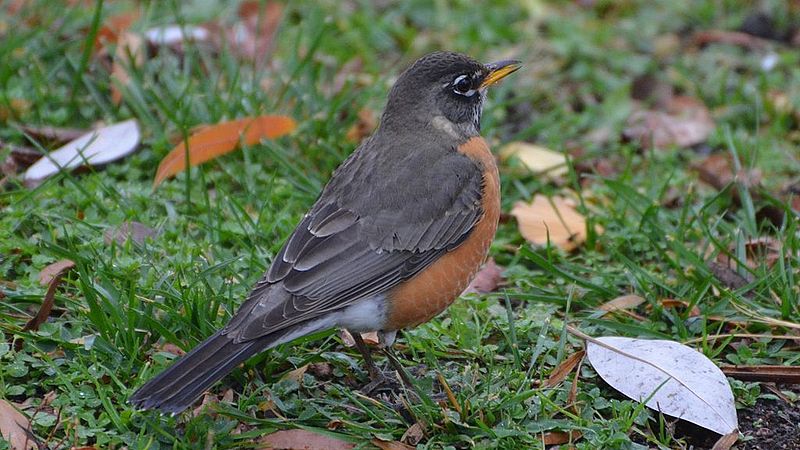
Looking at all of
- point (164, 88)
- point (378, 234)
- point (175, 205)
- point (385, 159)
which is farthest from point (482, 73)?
point (164, 88)

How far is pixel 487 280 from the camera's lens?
19.2ft

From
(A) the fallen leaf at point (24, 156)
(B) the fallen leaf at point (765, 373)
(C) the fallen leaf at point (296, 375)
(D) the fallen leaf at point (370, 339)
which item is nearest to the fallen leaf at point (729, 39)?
(B) the fallen leaf at point (765, 373)

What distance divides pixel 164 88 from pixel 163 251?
183cm

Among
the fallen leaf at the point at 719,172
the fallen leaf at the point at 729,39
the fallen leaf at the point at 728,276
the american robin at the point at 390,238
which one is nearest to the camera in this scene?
the american robin at the point at 390,238

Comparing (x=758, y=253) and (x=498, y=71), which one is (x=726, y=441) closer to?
(x=758, y=253)

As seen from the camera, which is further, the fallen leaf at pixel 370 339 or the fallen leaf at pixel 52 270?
the fallen leaf at pixel 370 339

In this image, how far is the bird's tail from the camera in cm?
411

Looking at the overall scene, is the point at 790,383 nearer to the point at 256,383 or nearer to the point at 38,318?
the point at 256,383

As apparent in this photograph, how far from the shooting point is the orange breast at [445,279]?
482 centimetres

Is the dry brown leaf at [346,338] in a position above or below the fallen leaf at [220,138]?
below

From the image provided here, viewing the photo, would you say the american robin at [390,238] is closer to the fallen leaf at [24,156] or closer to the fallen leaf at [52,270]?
the fallen leaf at [52,270]

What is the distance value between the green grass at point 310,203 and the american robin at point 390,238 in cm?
28

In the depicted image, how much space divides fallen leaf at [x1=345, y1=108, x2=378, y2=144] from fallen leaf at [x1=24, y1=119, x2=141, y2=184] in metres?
1.35

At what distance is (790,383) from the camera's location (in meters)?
4.95
